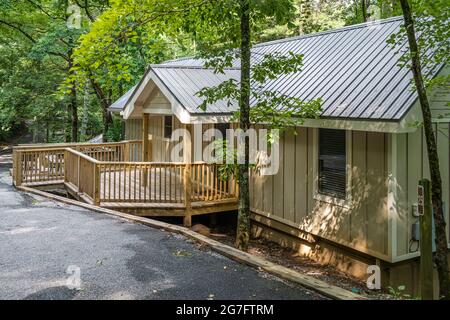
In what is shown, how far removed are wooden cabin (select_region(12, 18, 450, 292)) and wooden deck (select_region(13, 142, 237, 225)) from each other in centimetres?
5

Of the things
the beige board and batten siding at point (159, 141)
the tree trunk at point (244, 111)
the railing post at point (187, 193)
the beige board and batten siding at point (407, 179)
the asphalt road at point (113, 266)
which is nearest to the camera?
the asphalt road at point (113, 266)

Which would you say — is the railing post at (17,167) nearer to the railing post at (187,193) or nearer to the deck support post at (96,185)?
the deck support post at (96,185)

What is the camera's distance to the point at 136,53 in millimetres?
17188

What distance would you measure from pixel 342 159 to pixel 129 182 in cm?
480

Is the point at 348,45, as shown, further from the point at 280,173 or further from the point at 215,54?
the point at 215,54

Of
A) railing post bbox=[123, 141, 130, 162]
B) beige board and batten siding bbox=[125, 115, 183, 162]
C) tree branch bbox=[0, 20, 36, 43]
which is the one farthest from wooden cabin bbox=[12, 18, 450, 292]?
tree branch bbox=[0, 20, 36, 43]

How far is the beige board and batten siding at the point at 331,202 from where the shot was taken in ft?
22.2

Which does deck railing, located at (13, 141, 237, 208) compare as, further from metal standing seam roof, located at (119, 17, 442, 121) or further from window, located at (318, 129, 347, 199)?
window, located at (318, 129, 347, 199)

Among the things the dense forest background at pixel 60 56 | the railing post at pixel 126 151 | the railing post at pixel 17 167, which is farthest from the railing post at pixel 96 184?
the dense forest background at pixel 60 56

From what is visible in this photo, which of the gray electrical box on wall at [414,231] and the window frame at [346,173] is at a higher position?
the window frame at [346,173]

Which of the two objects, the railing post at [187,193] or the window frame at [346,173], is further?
the railing post at [187,193]

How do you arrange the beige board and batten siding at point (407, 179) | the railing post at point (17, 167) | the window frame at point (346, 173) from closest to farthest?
the beige board and batten siding at point (407, 179), the window frame at point (346, 173), the railing post at point (17, 167)

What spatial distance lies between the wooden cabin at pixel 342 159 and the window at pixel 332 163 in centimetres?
2

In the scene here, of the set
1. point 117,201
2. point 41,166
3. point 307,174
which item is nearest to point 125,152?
point 41,166
